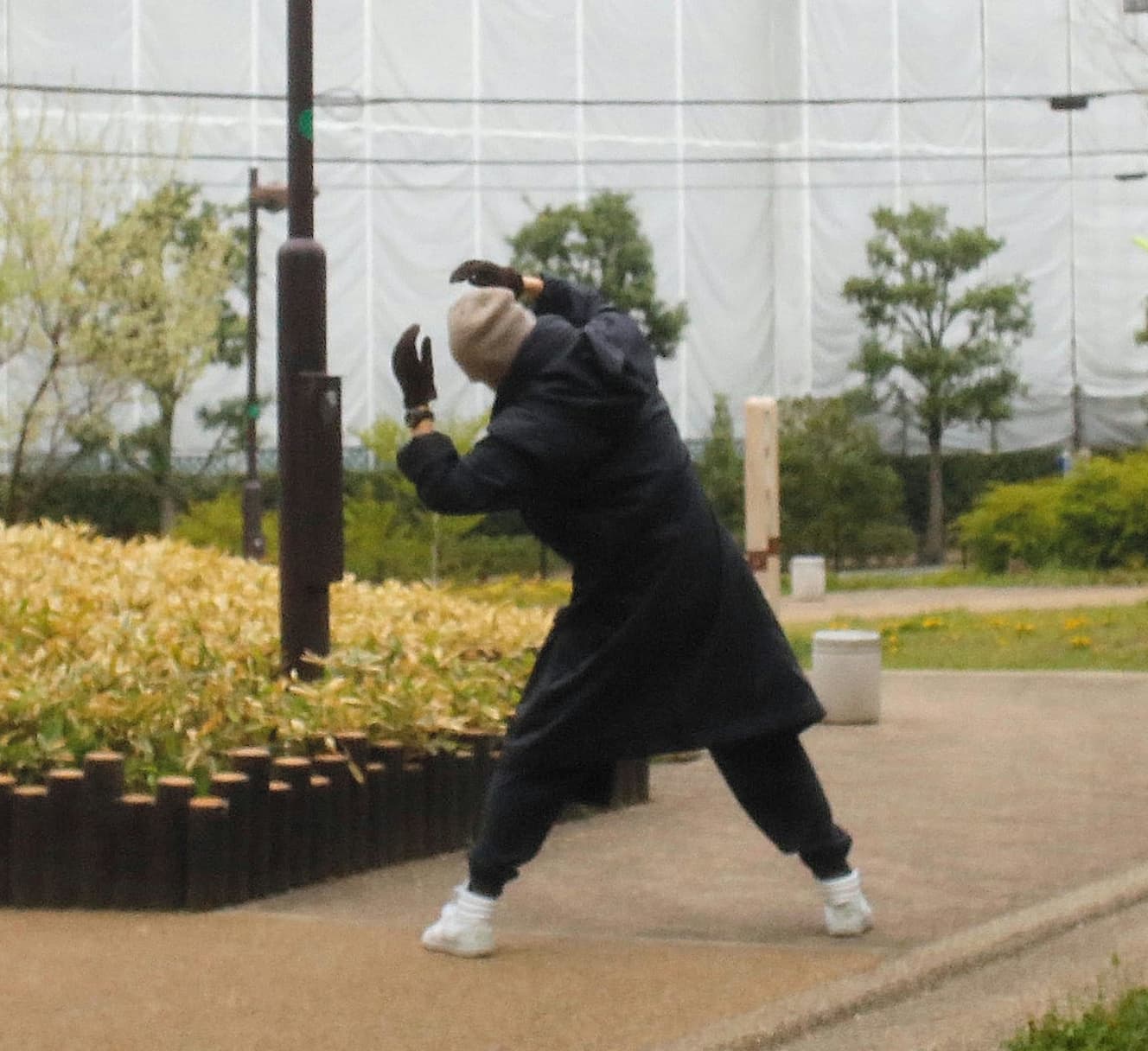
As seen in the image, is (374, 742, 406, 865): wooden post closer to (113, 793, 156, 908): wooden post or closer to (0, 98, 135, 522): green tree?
(113, 793, 156, 908): wooden post

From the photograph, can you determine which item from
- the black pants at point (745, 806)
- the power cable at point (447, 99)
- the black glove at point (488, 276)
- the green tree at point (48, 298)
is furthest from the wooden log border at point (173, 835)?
the green tree at point (48, 298)

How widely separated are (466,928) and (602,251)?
30876mm

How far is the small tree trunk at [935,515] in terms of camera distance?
37844mm

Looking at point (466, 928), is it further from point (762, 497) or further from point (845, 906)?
point (762, 497)

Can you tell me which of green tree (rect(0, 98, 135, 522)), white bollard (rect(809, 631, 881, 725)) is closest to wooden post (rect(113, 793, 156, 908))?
white bollard (rect(809, 631, 881, 725))

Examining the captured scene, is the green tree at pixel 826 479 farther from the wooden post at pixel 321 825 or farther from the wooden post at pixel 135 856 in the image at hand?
the wooden post at pixel 135 856

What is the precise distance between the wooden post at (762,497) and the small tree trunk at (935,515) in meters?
25.2

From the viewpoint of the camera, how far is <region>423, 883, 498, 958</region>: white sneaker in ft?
17.8

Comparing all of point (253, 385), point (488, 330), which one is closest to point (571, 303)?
point (488, 330)

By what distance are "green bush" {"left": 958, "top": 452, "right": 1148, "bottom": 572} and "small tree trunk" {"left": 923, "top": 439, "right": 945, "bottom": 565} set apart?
25.9ft

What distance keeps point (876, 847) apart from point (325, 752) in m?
1.82

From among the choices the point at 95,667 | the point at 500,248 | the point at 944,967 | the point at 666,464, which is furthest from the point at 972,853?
the point at 500,248

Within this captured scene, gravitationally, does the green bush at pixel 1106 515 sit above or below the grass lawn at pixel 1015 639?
above

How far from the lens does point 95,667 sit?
7.21m
